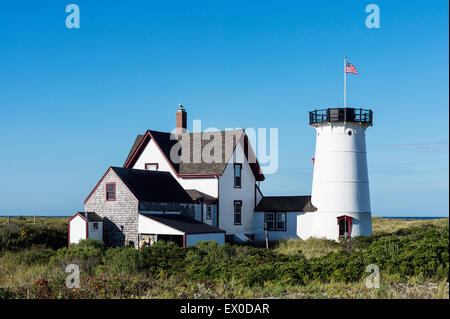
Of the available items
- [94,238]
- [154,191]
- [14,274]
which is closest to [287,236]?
[154,191]

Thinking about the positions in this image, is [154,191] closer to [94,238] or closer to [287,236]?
[94,238]

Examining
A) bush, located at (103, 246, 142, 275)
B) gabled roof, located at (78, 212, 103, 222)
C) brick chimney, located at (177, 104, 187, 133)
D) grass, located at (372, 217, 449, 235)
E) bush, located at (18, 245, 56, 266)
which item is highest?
brick chimney, located at (177, 104, 187, 133)

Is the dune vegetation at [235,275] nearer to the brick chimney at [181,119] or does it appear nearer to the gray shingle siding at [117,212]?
the gray shingle siding at [117,212]

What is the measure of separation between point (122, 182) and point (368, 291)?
22407 millimetres

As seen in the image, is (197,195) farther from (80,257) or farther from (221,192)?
(80,257)

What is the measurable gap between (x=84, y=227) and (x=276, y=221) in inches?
589

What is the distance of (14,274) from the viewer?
22750 millimetres

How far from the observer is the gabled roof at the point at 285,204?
40.3m

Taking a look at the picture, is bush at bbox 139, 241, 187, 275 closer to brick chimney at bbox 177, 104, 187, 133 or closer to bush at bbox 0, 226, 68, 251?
bush at bbox 0, 226, 68, 251

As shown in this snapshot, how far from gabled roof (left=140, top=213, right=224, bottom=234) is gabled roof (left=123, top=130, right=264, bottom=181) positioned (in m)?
4.85

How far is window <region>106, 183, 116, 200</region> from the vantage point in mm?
33938

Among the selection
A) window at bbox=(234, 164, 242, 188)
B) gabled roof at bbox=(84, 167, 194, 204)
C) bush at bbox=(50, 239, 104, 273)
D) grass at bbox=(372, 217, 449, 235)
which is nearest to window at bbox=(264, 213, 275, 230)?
window at bbox=(234, 164, 242, 188)

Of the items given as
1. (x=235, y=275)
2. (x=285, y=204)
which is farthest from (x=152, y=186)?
(x=235, y=275)

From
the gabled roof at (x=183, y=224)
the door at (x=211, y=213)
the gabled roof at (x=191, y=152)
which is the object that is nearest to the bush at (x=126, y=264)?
the gabled roof at (x=183, y=224)
